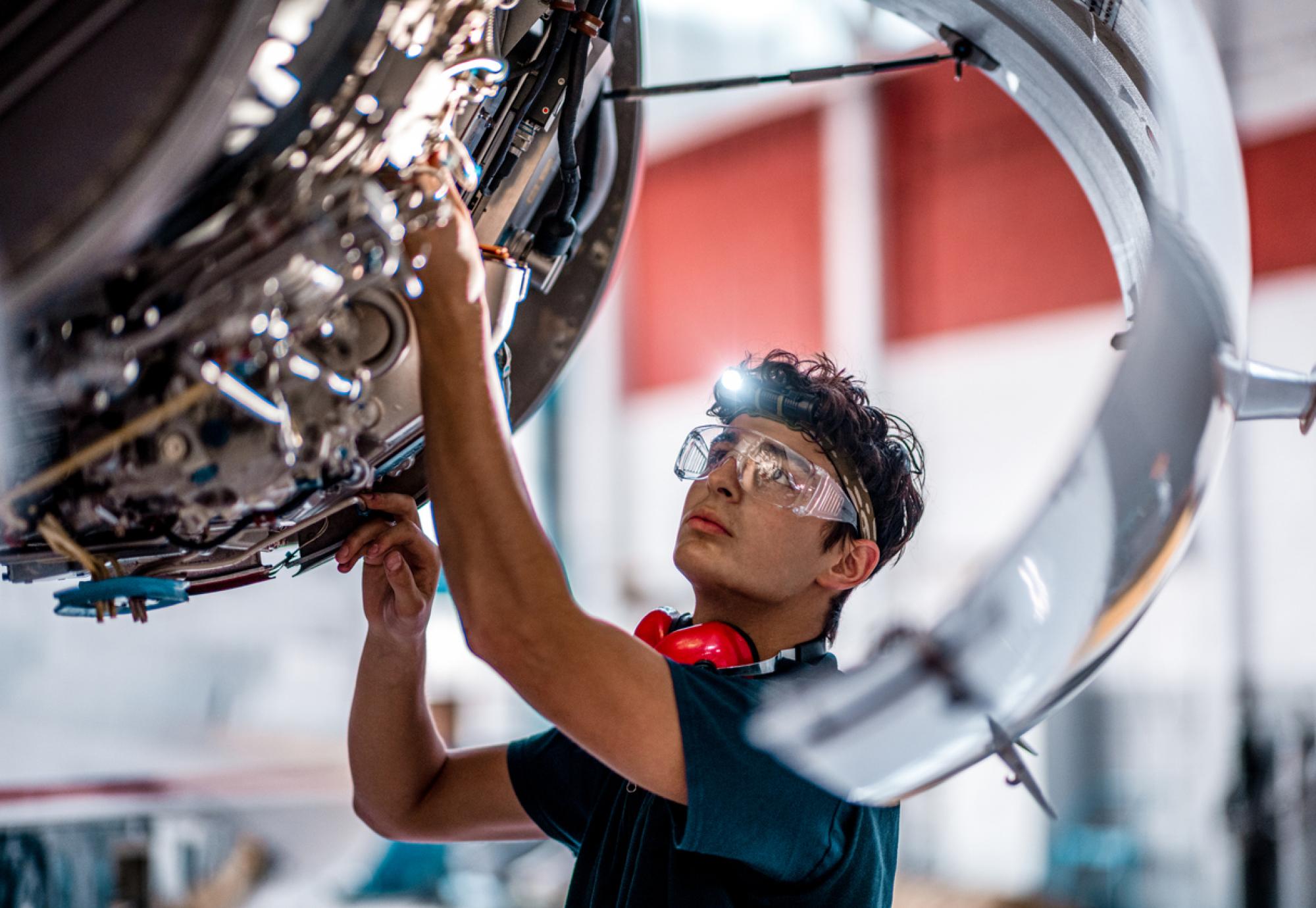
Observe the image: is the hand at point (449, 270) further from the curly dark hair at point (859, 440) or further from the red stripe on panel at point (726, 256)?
the red stripe on panel at point (726, 256)

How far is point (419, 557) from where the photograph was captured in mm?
1346

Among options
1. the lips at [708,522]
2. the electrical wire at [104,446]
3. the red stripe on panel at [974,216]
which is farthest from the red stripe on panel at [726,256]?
the electrical wire at [104,446]

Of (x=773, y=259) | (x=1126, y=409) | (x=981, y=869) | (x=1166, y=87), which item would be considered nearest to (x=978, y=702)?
(x=1126, y=409)

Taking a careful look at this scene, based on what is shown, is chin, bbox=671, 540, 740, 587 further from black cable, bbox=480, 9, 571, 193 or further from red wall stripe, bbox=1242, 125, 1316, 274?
red wall stripe, bbox=1242, 125, 1316, 274

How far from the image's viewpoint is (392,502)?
115 cm

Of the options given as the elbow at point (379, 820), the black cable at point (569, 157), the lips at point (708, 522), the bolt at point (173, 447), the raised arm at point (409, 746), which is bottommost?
the elbow at point (379, 820)

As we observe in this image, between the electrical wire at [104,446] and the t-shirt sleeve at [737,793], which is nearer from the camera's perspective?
the electrical wire at [104,446]

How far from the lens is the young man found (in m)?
0.95

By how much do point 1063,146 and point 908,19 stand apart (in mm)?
219

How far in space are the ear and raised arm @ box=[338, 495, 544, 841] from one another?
0.46 metres

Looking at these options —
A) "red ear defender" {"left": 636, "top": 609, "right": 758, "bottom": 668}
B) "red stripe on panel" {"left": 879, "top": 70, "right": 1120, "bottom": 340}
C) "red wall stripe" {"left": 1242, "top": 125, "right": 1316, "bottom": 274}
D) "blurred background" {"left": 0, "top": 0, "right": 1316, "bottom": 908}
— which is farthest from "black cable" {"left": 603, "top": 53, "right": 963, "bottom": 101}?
"red stripe on panel" {"left": 879, "top": 70, "right": 1120, "bottom": 340}

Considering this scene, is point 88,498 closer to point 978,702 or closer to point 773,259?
point 978,702

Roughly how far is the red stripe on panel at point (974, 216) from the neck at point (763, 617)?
5344 millimetres

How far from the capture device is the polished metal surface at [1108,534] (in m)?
0.85
